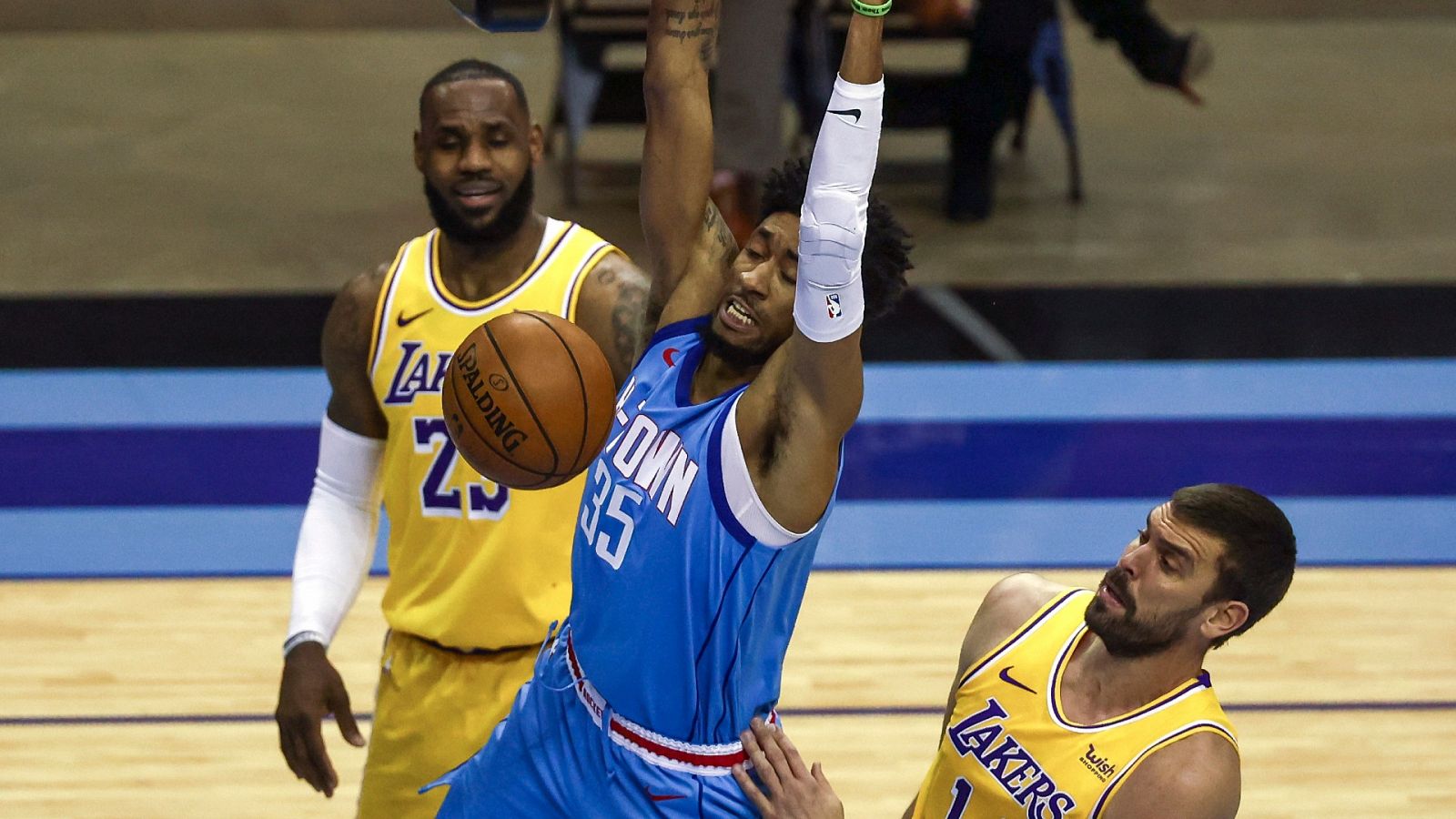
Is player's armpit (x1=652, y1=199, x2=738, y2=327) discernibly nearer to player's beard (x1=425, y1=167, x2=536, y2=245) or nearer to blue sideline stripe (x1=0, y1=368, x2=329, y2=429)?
player's beard (x1=425, y1=167, x2=536, y2=245)

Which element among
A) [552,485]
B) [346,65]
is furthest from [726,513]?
[346,65]

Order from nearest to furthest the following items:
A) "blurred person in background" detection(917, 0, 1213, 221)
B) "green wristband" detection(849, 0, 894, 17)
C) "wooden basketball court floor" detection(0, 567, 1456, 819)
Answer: "green wristband" detection(849, 0, 894, 17) < "wooden basketball court floor" detection(0, 567, 1456, 819) < "blurred person in background" detection(917, 0, 1213, 221)

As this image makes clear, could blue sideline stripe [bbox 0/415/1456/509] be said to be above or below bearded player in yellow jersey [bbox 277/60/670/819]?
below

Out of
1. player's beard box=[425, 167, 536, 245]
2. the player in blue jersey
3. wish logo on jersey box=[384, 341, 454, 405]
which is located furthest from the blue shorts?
player's beard box=[425, 167, 536, 245]

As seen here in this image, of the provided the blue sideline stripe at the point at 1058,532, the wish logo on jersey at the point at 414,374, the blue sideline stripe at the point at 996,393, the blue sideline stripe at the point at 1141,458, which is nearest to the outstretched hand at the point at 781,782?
the wish logo on jersey at the point at 414,374

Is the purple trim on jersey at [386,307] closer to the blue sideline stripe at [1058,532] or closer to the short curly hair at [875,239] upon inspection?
the short curly hair at [875,239]

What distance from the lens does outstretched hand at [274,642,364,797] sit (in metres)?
3.36

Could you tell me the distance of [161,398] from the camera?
715cm

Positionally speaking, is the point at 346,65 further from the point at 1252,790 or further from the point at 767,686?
the point at 767,686

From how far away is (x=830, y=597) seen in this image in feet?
18.6

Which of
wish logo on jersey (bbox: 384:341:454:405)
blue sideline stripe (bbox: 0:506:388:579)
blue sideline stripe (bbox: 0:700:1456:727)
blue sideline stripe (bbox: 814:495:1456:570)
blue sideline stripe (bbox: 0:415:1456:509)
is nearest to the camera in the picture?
wish logo on jersey (bbox: 384:341:454:405)

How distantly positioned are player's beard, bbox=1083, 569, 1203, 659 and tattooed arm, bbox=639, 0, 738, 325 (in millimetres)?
847

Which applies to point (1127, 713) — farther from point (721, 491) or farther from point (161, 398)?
point (161, 398)

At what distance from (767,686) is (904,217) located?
673 centimetres
